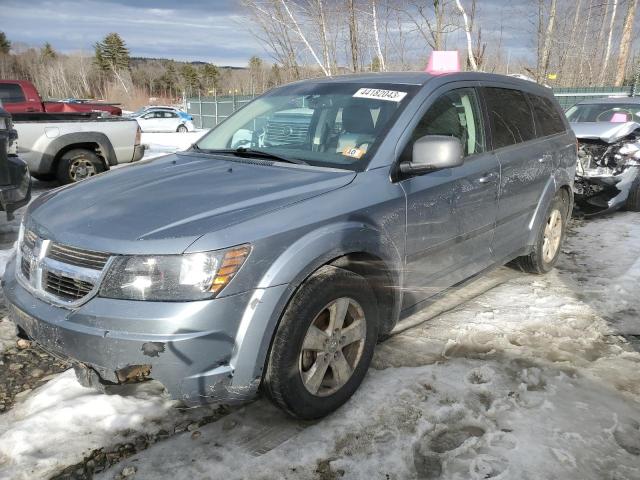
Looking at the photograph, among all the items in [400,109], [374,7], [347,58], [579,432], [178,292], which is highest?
[374,7]

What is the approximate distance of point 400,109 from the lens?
126 inches

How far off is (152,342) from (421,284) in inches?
68.6

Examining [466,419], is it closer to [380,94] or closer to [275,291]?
[275,291]

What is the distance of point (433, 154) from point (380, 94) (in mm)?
661

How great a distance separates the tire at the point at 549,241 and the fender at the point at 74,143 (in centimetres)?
694

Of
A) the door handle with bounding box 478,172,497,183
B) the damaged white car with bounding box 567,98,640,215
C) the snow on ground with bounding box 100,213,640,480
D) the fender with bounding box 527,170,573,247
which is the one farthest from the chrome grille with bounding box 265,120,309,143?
the damaged white car with bounding box 567,98,640,215

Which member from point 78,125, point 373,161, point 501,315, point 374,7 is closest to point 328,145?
point 373,161

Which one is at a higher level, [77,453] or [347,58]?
[347,58]

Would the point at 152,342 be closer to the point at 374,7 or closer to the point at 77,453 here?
the point at 77,453

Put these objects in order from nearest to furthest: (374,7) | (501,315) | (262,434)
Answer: (262,434) → (501,315) → (374,7)

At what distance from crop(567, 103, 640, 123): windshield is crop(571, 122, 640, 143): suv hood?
3.78 ft

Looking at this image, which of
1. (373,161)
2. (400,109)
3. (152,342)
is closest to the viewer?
(152,342)

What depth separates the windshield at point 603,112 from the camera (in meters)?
8.98

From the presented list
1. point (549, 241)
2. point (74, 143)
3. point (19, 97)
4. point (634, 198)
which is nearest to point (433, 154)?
point (549, 241)
